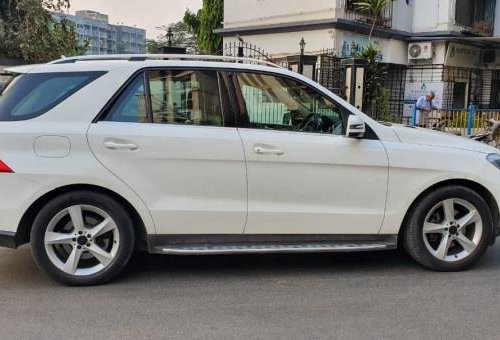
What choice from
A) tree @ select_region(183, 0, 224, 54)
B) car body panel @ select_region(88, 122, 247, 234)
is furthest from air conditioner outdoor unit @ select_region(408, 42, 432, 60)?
car body panel @ select_region(88, 122, 247, 234)

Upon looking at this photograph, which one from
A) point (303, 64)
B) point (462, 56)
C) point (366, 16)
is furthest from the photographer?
point (462, 56)

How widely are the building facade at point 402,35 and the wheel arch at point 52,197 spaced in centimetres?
1313

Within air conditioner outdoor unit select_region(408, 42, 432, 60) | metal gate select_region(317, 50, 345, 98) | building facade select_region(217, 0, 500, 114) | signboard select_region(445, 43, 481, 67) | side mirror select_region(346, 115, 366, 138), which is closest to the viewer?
side mirror select_region(346, 115, 366, 138)

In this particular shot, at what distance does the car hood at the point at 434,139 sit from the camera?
498cm

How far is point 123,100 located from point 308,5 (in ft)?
46.0

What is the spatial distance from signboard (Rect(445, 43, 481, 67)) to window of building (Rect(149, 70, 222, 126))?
16210 mm

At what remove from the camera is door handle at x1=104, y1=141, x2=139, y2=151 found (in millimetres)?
4504

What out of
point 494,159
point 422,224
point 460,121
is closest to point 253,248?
point 422,224

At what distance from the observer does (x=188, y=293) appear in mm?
4562

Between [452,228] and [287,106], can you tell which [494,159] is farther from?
[287,106]

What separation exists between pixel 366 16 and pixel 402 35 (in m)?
1.87

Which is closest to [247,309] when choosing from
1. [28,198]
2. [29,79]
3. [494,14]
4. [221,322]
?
[221,322]

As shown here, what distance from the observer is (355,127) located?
15.6ft

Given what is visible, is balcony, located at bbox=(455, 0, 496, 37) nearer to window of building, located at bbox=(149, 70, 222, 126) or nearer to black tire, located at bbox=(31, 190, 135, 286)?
window of building, located at bbox=(149, 70, 222, 126)
